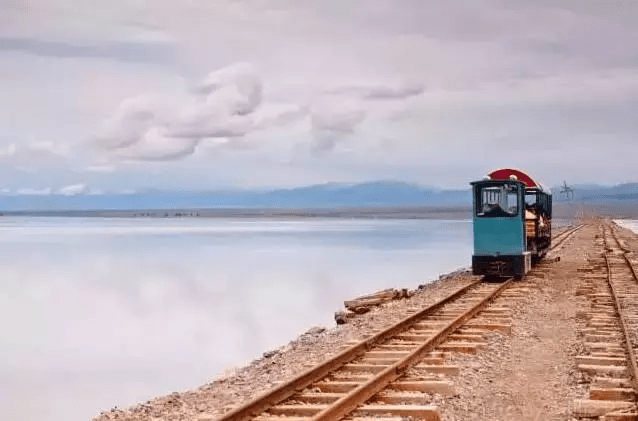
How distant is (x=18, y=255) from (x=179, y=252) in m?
11.7

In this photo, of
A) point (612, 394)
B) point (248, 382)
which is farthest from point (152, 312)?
point (612, 394)

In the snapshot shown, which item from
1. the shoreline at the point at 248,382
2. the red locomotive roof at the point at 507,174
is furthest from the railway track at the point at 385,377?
the red locomotive roof at the point at 507,174

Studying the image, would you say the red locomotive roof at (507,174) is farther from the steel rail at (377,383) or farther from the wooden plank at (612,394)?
the wooden plank at (612,394)

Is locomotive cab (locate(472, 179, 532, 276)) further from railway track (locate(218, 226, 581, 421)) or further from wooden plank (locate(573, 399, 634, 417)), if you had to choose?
wooden plank (locate(573, 399, 634, 417))

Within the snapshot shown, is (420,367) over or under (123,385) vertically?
over

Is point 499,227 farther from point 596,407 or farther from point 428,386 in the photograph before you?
point 596,407

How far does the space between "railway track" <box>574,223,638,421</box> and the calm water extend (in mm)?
7709

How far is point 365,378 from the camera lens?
11.0m

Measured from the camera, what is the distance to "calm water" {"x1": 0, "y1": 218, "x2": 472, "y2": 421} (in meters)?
18.1

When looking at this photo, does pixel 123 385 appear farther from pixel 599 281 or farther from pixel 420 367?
pixel 599 281

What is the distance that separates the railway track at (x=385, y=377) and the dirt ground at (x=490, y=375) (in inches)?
12.8

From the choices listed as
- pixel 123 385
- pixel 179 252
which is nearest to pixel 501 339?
pixel 123 385

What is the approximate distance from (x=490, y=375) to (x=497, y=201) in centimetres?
1456

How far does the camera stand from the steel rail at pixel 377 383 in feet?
28.8
